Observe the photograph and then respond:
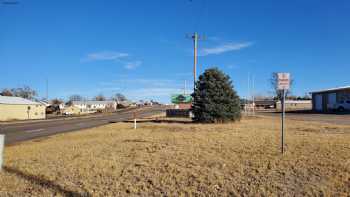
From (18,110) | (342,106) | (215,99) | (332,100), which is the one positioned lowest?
(18,110)

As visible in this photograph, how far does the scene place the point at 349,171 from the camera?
6.19 meters

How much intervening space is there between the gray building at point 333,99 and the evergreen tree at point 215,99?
99.3ft

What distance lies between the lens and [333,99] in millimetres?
49625

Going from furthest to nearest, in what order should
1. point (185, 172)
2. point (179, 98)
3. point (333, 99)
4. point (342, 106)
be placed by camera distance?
1. point (179, 98)
2. point (333, 99)
3. point (342, 106)
4. point (185, 172)

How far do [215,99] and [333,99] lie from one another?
3558 cm

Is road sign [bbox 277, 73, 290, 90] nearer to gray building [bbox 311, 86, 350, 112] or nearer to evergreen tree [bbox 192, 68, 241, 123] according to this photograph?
evergreen tree [bbox 192, 68, 241, 123]

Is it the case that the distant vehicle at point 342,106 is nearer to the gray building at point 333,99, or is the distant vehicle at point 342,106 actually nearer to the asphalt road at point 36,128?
the gray building at point 333,99

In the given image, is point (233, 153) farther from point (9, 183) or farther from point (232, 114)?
point (232, 114)

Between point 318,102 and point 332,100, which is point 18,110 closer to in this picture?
point 332,100

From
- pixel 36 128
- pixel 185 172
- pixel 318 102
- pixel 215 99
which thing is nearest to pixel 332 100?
pixel 318 102

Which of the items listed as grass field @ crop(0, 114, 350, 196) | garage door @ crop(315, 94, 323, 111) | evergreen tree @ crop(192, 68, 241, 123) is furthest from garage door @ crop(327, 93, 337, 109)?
grass field @ crop(0, 114, 350, 196)

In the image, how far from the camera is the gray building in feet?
151

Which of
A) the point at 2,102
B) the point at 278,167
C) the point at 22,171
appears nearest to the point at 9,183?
the point at 22,171

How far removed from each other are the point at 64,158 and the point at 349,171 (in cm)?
710
